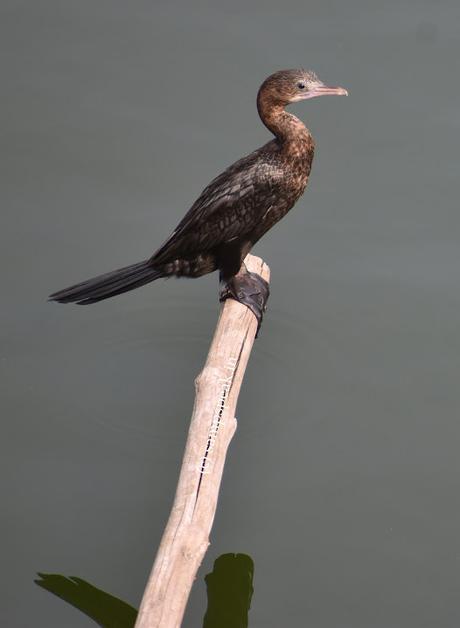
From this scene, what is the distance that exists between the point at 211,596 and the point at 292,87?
1.17 metres

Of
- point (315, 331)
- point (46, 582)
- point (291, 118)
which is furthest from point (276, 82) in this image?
point (46, 582)

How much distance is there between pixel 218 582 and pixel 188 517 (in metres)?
0.40

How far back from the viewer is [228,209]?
2729 mm

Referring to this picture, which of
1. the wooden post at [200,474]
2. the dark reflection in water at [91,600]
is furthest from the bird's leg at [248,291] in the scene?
the dark reflection in water at [91,600]

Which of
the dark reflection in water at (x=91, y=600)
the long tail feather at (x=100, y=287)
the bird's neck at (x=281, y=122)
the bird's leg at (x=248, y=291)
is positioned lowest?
the dark reflection in water at (x=91, y=600)

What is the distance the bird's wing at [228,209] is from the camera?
272 centimetres

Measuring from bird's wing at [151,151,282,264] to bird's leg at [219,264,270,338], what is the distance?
6.7 inches

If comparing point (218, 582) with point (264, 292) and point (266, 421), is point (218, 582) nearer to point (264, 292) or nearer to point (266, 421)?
point (266, 421)

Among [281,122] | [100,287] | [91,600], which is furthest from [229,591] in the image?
[281,122]

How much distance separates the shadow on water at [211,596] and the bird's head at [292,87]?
3.47 ft

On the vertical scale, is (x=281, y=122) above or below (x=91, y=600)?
above

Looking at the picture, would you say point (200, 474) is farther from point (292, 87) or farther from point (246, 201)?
point (292, 87)

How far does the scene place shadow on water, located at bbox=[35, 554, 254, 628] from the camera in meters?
2.44

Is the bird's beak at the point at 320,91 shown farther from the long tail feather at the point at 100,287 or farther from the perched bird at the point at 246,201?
the long tail feather at the point at 100,287
